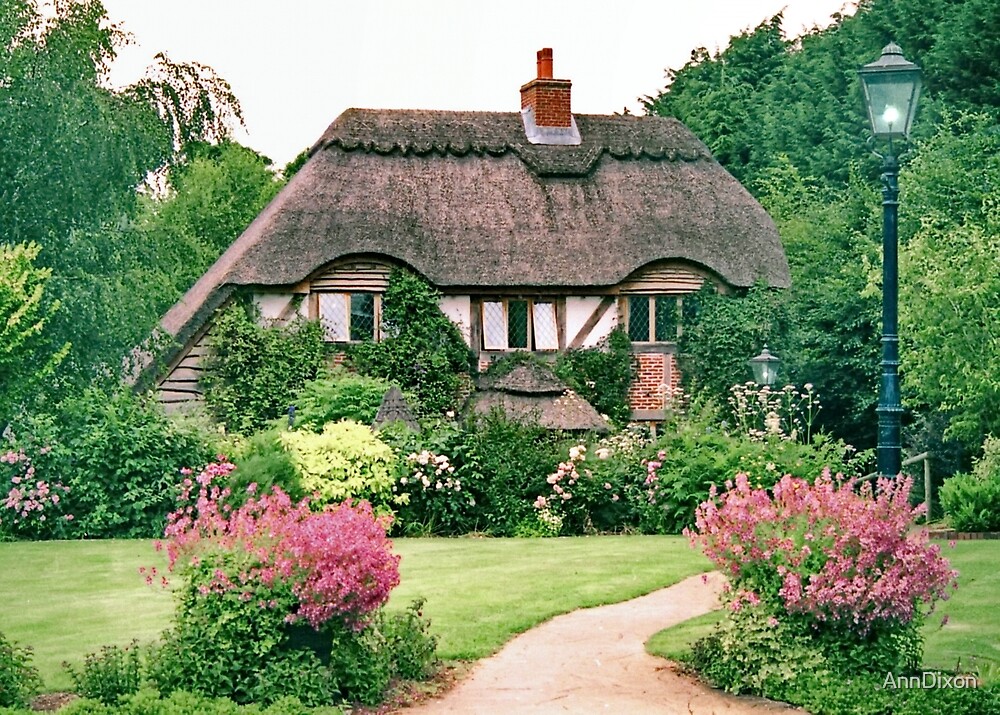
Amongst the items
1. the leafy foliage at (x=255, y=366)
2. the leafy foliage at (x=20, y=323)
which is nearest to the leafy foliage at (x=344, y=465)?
the leafy foliage at (x=20, y=323)

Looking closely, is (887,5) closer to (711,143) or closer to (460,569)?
(711,143)

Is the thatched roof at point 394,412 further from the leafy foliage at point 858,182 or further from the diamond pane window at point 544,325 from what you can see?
the leafy foliage at point 858,182

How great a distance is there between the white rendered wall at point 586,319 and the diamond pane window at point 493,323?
50.8 inches

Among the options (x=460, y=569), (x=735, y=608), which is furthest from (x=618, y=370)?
(x=735, y=608)

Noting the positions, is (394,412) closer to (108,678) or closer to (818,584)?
(108,678)

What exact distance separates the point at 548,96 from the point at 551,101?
0.13 m

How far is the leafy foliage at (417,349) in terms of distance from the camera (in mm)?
29391

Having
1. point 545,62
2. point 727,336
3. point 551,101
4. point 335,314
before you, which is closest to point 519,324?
point 335,314

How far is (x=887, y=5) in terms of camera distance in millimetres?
41188

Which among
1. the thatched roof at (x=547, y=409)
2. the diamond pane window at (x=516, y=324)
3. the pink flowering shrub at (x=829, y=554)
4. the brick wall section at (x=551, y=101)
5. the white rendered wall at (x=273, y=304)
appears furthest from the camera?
the brick wall section at (x=551, y=101)

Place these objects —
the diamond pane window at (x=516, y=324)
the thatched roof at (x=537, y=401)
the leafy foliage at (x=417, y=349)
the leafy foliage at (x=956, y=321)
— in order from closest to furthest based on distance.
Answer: the leafy foliage at (x=956, y=321) → the thatched roof at (x=537, y=401) → the leafy foliage at (x=417, y=349) → the diamond pane window at (x=516, y=324)

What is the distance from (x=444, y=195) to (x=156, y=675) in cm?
2130

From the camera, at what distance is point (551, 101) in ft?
111

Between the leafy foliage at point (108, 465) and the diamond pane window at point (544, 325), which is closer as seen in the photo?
the leafy foliage at point (108, 465)
